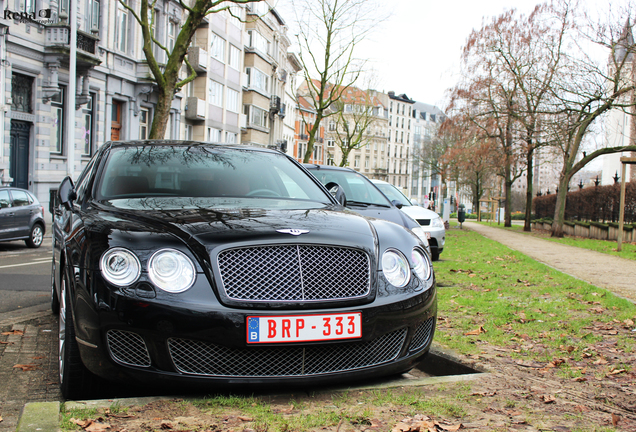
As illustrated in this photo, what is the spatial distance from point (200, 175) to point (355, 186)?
6.78 m

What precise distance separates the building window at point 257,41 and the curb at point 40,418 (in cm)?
4855

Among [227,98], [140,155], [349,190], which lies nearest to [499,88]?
[227,98]

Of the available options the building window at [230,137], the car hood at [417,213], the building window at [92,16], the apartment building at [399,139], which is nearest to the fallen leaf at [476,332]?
the car hood at [417,213]

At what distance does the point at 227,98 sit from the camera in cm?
4547

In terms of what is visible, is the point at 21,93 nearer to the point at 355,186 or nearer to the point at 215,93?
the point at 355,186

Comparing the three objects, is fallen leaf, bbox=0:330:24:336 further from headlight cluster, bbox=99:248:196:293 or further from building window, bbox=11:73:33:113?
building window, bbox=11:73:33:113

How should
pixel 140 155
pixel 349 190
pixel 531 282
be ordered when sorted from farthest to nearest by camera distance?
1. pixel 349 190
2. pixel 531 282
3. pixel 140 155

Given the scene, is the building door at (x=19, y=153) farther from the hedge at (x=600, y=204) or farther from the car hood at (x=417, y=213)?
the hedge at (x=600, y=204)

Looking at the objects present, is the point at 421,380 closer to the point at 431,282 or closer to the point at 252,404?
the point at 431,282

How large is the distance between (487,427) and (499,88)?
32.5 meters

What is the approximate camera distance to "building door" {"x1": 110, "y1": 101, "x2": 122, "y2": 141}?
3112 centimetres

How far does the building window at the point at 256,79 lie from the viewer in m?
50.1

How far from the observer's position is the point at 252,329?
3285 mm

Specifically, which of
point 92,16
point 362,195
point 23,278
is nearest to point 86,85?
point 92,16
